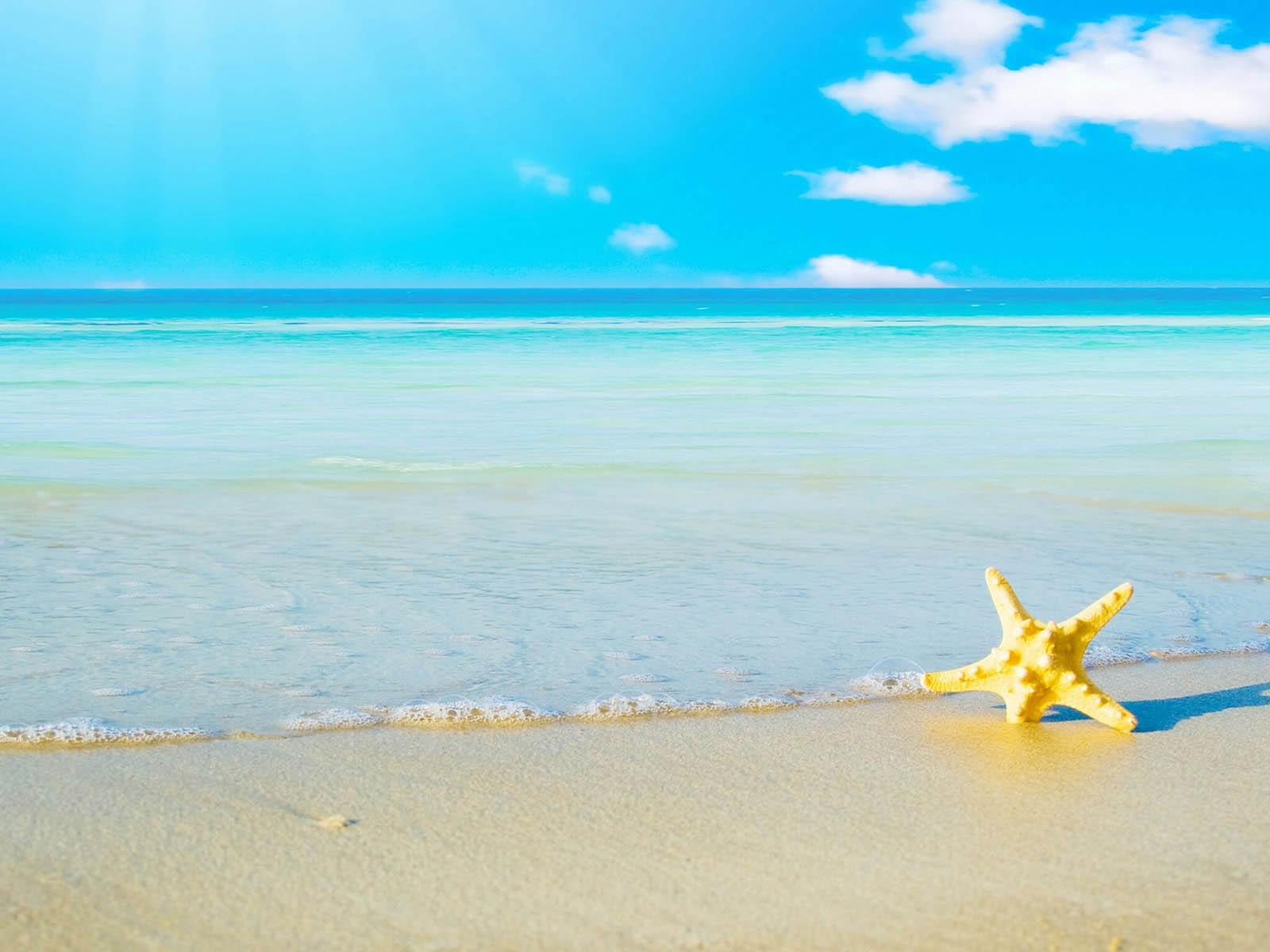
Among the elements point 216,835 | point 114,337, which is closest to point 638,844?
point 216,835

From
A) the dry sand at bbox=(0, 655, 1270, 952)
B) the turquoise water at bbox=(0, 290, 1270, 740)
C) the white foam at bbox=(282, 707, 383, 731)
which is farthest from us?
the turquoise water at bbox=(0, 290, 1270, 740)

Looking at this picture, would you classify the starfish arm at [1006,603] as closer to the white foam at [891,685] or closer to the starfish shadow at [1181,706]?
the starfish shadow at [1181,706]

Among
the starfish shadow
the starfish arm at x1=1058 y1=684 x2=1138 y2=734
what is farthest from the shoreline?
the starfish arm at x1=1058 y1=684 x2=1138 y2=734

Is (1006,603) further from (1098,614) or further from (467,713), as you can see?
(467,713)

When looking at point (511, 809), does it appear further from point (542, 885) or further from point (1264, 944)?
point (1264, 944)

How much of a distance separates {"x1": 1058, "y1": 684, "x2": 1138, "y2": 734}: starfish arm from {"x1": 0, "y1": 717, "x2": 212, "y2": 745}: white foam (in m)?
2.45

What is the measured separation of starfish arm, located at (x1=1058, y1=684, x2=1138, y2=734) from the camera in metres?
3.52

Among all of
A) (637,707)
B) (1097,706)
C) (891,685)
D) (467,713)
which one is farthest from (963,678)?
(467,713)

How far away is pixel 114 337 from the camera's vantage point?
34188 mm

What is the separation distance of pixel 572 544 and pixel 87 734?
3.14 metres

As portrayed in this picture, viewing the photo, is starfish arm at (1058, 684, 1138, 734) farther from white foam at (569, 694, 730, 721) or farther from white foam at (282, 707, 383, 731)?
white foam at (282, 707, 383, 731)

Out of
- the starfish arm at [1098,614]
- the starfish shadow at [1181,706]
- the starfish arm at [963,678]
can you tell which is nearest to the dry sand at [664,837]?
the starfish shadow at [1181,706]

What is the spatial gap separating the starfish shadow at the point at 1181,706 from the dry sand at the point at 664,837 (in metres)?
0.02

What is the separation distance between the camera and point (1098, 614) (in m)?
3.58
